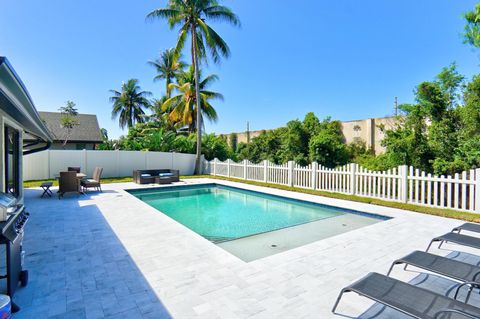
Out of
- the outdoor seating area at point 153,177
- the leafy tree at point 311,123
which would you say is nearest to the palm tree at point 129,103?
the outdoor seating area at point 153,177

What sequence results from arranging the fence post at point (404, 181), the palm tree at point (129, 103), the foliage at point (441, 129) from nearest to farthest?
the fence post at point (404, 181) < the foliage at point (441, 129) < the palm tree at point (129, 103)

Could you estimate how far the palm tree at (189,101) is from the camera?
22.4 metres

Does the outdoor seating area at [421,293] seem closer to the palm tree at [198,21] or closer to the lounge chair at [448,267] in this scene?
the lounge chair at [448,267]

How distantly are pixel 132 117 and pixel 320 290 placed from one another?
111 feet

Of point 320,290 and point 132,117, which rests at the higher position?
point 132,117

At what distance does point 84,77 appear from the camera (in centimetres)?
1889

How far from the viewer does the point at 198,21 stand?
16844mm

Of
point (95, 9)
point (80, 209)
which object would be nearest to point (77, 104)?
point (95, 9)

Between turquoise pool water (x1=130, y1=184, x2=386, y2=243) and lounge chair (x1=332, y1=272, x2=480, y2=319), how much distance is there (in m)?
3.70

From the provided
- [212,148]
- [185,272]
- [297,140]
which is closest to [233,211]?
[185,272]

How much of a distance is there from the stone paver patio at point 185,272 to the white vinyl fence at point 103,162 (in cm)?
1086

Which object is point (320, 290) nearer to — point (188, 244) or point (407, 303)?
point (407, 303)

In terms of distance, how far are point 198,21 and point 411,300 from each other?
18.3 meters

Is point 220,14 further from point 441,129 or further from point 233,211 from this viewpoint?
point 441,129
